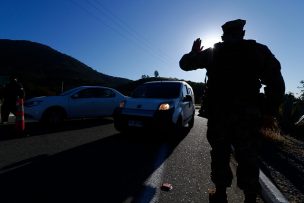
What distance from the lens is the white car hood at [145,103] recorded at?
31.9 ft

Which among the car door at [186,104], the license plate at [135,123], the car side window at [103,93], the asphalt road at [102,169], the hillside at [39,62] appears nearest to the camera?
the asphalt road at [102,169]

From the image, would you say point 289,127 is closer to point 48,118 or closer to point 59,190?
point 48,118

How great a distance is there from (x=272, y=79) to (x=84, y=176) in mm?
3180

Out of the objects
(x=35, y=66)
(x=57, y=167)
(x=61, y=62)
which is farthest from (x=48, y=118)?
(x=61, y=62)

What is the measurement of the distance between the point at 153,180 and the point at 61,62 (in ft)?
475

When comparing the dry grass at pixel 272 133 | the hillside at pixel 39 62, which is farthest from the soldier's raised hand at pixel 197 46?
the hillside at pixel 39 62

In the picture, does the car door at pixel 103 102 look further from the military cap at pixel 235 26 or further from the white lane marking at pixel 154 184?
the military cap at pixel 235 26

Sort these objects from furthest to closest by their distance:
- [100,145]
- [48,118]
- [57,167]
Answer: [48,118] → [100,145] → [57,167]

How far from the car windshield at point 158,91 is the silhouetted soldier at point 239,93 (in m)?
6.53

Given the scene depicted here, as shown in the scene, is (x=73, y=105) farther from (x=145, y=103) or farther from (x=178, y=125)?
(x=178, y=125)

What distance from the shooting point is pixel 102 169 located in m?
5.98

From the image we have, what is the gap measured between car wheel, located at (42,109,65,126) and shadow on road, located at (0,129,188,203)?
4431mm

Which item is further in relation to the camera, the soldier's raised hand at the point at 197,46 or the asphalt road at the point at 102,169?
the asphalt road at the point at 102,169

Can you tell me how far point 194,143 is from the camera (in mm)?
9523
